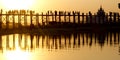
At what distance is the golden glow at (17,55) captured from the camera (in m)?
31.9

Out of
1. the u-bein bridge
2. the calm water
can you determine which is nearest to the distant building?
the u-bein bridge

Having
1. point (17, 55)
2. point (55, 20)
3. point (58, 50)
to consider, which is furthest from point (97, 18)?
point (17, 55)

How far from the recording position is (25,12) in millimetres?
64688

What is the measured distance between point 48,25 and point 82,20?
18.9 ft

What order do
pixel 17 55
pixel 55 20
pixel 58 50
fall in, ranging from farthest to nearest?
pixel 55 20 → pixel 58 50 → pixel 17 55

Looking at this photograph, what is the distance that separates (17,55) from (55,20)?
3068cm

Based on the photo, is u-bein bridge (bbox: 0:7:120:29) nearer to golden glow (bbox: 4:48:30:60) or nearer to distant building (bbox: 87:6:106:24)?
distant building (bbox: 87:6:106:24)

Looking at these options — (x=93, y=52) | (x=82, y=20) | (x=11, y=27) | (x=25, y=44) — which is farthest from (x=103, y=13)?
(x=93, y=52)

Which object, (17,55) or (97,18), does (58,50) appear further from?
(97,18)

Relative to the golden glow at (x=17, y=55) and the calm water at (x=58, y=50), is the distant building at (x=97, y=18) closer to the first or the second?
the calm water at (x=58, y=50)

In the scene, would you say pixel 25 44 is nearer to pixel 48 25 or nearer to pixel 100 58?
pixel 100 58

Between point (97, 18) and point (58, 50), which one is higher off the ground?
point (97, 18)

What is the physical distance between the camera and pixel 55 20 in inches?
2522

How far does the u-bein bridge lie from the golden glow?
22271mm
